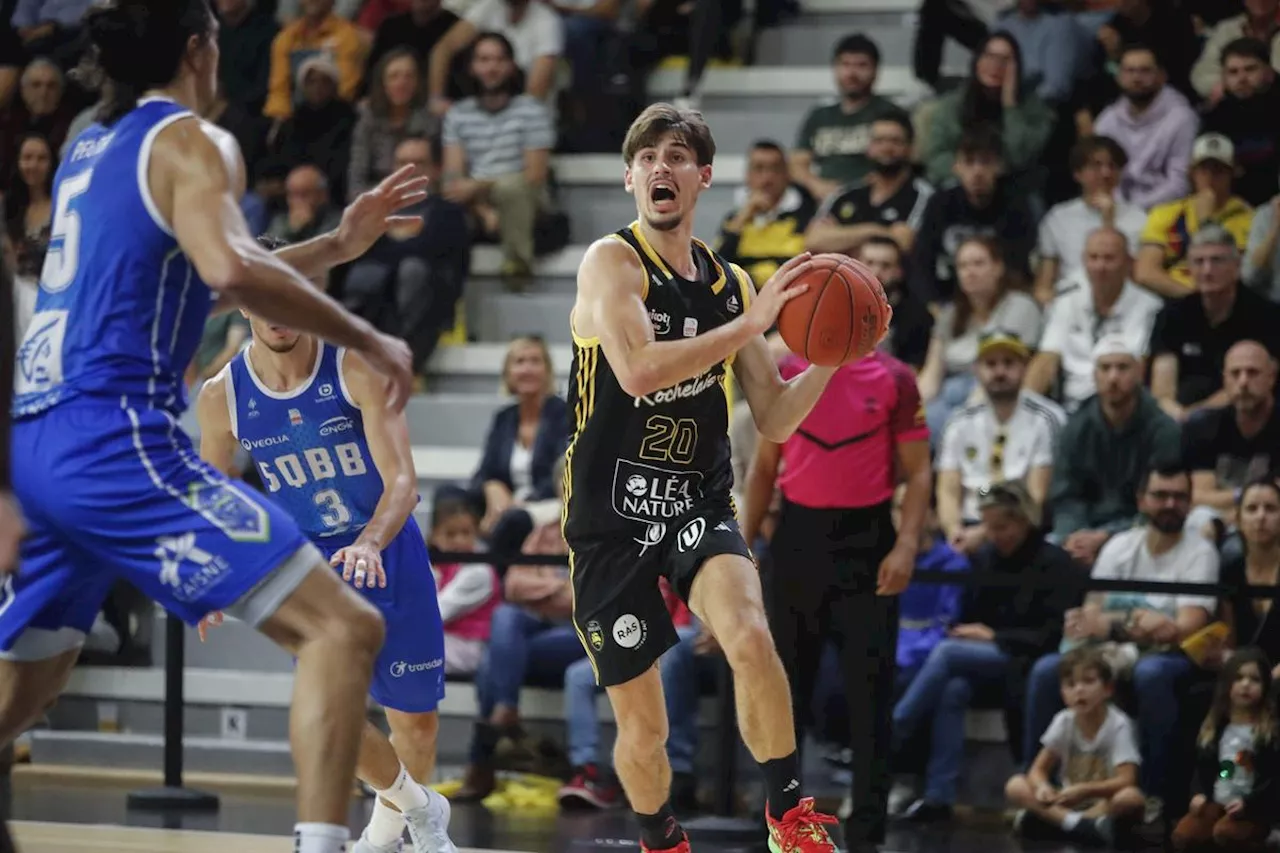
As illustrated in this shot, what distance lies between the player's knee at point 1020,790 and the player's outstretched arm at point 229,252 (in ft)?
14.1

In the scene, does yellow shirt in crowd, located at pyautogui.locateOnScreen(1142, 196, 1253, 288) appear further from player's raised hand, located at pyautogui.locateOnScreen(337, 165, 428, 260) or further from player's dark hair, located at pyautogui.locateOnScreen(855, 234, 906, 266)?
player's raised hand, located at pyautogui.locateOnScreen(337, 165, 428, 260)

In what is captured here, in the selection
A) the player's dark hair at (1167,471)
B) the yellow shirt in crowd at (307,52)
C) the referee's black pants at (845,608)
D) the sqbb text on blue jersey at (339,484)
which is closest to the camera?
the sqbb text on blue jersey at (339,484)

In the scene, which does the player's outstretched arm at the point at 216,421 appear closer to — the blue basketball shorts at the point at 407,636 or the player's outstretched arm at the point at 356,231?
the blue basketball shorts at the point at 407,636

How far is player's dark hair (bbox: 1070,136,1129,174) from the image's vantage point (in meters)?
9.22

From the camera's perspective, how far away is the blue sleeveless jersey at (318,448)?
18.3 ft

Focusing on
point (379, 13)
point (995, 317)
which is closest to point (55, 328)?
point (995, 317)

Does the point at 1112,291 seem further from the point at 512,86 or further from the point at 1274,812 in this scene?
the point at 512,86

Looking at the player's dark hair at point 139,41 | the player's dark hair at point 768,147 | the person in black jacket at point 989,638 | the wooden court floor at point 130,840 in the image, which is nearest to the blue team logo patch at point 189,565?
the player's dark hair at point 139,41

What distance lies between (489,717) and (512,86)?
13.0ft

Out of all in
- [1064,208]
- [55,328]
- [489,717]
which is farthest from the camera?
[1064,208]

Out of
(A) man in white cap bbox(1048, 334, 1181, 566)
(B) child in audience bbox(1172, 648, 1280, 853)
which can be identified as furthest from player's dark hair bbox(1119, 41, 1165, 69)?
(B) child in audience bbox(1172, 648, 1280, 853)

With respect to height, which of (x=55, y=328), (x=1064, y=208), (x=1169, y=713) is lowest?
(x=1169, y=713)

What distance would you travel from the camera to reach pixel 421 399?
1033 centimetres

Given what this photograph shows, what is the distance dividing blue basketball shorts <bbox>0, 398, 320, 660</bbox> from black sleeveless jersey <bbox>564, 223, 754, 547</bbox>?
1.59m
